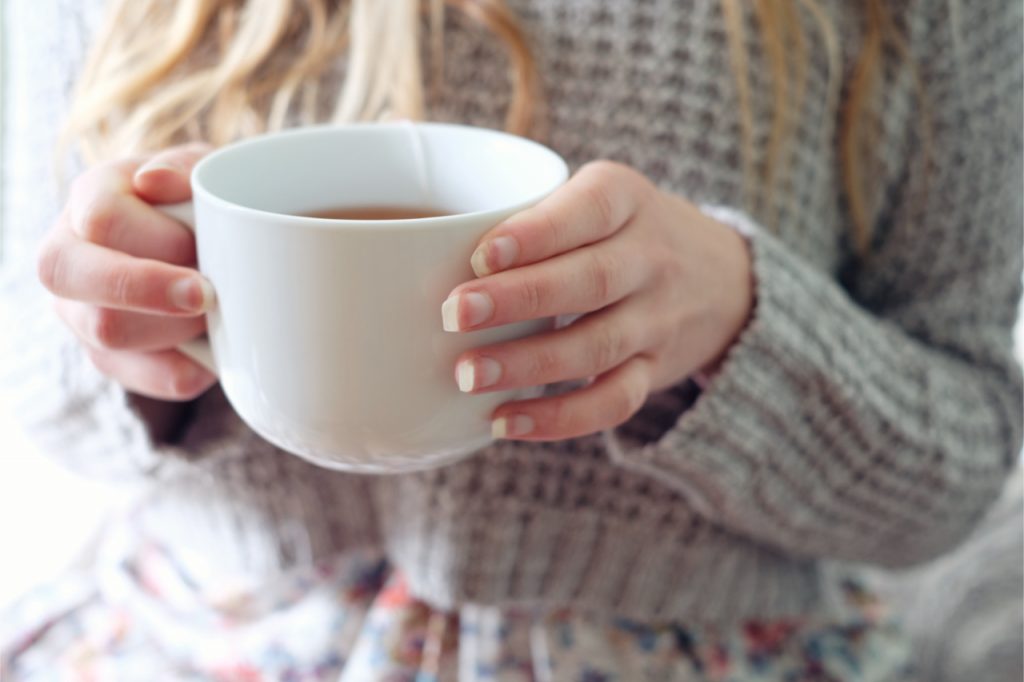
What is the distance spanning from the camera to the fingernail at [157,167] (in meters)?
0.40

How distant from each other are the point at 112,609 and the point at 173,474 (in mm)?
157

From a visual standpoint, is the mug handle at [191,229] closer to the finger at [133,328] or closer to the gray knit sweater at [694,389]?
the finger at [133,328]

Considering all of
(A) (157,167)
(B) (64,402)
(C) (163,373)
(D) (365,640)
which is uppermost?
(A) (157,167)

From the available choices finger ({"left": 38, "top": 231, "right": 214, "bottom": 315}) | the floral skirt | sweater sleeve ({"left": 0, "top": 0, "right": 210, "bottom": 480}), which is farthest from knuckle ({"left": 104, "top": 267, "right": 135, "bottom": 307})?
the floral skirt

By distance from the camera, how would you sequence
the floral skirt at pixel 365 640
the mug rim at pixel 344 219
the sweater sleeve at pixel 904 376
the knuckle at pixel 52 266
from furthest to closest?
1. the floral skirt at pixel 365 640
2. the sweater sleeve at pixel 904 376
3. the knuckle at pixel 52 266
4. the mug rim at pixel 344 219

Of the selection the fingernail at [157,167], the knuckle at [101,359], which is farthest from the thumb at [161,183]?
the knuckle at [101,359]

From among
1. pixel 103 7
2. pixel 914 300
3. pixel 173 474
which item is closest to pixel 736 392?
pixel 914 300

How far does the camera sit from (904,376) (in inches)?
23.7

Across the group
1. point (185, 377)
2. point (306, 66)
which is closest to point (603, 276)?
point (185, 377)

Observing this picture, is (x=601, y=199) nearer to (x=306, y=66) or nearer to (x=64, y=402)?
(x=306, y=66)

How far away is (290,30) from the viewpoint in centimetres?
61

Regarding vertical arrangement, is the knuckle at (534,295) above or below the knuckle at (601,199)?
below

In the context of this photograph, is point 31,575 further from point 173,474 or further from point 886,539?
point 886,539

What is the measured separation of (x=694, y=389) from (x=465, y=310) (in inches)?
11.3
